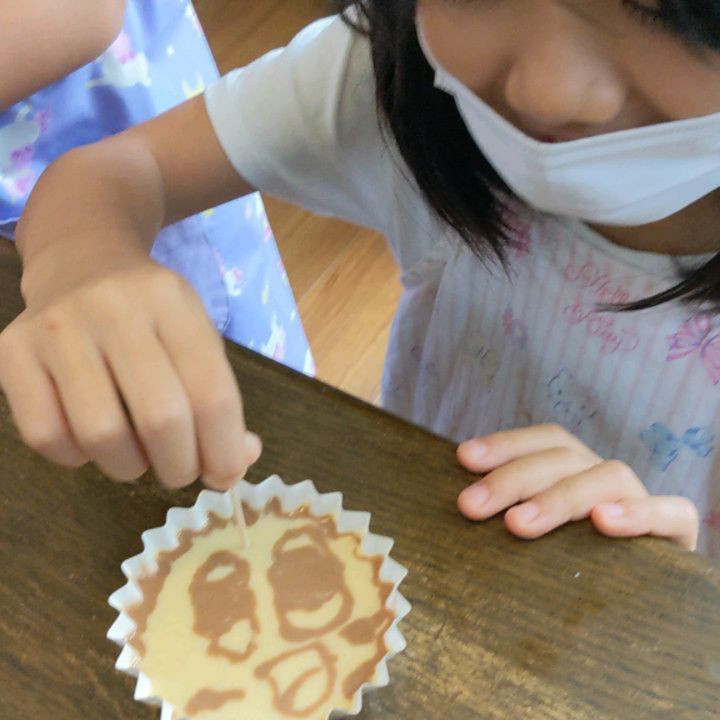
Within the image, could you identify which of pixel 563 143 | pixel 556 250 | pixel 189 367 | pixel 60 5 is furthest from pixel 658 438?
pixel 60 5

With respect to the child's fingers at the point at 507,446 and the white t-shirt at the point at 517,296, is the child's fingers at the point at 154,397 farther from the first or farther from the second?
the white t-shirt at the point at 517,296

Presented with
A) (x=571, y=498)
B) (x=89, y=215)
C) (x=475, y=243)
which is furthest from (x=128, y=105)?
(x=571, y=498)

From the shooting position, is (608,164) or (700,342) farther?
(700,342)

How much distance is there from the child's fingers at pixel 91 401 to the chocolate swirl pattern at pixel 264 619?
0.09 metres

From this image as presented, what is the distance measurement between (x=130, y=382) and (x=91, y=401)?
23 millimetres

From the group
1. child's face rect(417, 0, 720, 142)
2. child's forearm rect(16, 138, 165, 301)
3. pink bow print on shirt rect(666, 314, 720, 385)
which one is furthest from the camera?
pink bow print on shirt rect(666, 314, 720, 385)

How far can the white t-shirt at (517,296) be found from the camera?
2.25 feet

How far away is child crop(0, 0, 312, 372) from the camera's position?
70 centimetres

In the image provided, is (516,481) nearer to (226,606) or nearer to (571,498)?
(571,498)

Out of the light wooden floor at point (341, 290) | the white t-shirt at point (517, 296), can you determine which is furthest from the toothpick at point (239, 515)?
the light wooden floor at point (341, 290)

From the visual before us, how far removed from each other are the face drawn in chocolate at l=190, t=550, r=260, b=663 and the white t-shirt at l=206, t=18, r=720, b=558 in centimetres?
37

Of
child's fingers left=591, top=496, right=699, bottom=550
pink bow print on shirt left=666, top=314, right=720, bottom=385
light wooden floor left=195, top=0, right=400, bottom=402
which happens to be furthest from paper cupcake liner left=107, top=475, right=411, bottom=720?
light wooden floor left=195, top=0, right=400, bottom=402

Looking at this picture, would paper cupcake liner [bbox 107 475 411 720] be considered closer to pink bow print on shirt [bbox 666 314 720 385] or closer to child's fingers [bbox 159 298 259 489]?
child's fingers [bbox 159 298 259 489]

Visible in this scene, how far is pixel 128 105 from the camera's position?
820 mm
